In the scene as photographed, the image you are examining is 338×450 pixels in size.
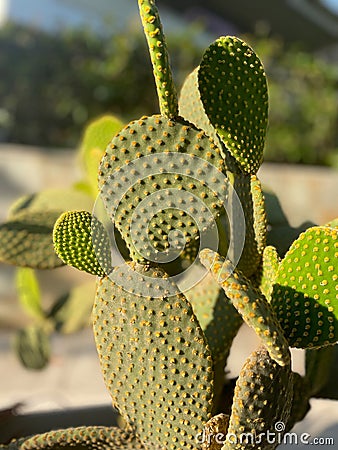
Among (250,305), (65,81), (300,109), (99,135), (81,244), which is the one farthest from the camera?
(300,109)

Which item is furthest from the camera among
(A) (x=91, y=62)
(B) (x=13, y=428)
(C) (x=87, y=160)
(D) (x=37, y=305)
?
(A) (x=91, y=62)

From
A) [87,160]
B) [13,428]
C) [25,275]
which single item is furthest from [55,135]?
[13,428]

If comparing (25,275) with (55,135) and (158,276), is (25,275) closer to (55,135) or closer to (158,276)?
(158,276)

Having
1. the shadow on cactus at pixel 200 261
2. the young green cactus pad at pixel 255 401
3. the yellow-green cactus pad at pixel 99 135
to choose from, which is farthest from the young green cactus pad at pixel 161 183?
the yellow-green cactus pad at pixel 99 135

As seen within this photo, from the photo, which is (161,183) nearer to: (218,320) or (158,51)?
(158,51)

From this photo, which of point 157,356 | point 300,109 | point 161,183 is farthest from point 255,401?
point 300,109
